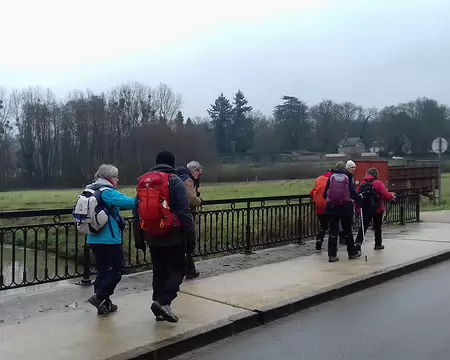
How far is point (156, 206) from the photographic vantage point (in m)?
4.91

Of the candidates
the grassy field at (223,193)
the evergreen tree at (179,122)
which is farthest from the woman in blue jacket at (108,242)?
the evergreen tree at (179,122)

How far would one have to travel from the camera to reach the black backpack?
32.0 feet

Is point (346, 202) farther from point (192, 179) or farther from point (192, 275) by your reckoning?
point (192, 179)

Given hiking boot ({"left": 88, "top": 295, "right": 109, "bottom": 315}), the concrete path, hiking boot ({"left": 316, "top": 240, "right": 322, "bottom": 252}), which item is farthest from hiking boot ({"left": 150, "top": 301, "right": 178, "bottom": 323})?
the concrete path

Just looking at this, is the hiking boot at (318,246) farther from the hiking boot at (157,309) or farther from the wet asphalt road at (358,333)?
the hiking boot at (157,309)

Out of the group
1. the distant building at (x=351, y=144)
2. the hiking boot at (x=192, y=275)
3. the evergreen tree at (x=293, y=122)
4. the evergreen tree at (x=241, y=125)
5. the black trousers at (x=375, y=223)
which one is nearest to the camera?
the hiking boot at (x=192, y=275)

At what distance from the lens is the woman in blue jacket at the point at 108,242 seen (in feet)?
17.4

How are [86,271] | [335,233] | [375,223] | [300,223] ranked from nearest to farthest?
[86,271]
[335,233]
[375,223]
[300,223]

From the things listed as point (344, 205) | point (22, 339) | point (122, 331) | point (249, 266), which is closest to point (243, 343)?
point (122, 331)

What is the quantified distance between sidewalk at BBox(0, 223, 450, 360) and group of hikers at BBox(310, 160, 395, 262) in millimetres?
444

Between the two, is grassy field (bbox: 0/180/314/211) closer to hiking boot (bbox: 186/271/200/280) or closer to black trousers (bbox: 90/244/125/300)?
hiking boot (bbox: 186/271/200/280)

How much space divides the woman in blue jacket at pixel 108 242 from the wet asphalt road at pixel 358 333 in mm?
1276

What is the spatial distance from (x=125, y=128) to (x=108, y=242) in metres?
67.3

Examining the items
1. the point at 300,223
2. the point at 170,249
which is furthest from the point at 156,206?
the point at 300,223
